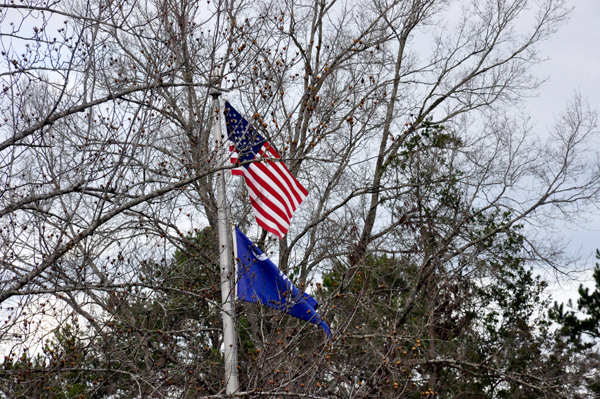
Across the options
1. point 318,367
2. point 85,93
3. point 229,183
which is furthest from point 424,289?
point 85,93

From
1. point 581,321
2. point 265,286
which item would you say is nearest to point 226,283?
point 265,286

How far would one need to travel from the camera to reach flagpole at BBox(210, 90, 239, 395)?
7559mm

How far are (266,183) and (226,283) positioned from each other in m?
1.48

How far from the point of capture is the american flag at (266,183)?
8.23 m

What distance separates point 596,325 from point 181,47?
54.5 ft

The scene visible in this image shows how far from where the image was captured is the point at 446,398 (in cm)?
1644

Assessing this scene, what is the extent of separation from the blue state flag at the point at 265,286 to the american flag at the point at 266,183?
1.25 feet

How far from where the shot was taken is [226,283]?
26.4 feet

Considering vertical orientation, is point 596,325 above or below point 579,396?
above

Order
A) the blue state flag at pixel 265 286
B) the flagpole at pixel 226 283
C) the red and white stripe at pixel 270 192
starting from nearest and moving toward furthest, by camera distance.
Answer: the flagpole at pixel 226 283 → the blue state flag at pixel 265 286 → the red and white stripe at pixel 270 192

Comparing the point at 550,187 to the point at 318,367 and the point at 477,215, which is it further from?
the point at 318,367

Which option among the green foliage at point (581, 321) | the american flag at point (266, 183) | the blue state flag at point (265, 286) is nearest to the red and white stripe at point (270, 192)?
the american flag at point (266, 183)

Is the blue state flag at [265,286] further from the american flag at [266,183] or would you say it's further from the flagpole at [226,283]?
the american flag at [266,183]

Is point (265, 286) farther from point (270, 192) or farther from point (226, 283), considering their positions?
point (270, 192)
